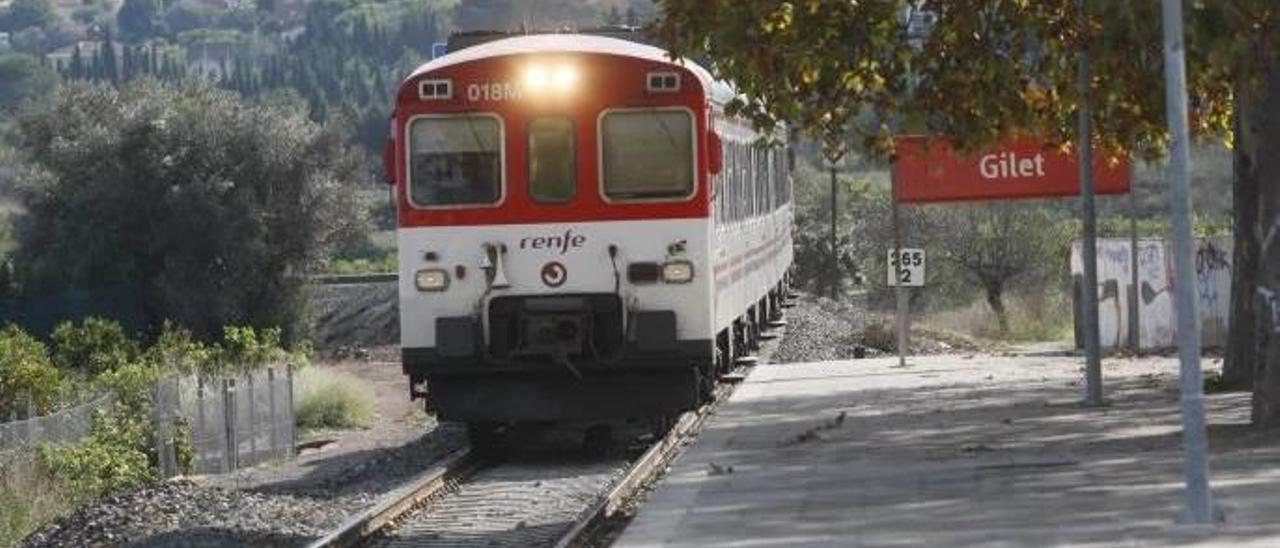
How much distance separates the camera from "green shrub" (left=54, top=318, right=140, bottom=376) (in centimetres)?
4628

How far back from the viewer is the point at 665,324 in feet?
73.6

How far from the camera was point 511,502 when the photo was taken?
20234mm

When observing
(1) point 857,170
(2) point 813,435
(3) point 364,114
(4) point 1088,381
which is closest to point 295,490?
(2) point 813,435

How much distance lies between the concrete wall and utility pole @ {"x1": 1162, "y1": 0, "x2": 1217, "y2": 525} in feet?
68.2

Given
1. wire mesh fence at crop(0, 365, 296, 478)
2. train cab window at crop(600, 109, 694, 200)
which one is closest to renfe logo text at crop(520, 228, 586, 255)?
train cab window at crop(600, 109, 694, 200)

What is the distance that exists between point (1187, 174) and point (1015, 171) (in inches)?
723

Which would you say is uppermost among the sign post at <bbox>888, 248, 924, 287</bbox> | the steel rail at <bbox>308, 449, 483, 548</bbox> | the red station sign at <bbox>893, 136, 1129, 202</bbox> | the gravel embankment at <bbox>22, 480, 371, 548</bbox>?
the red station sign at <bbox>893, 136, 1129, 202</bbox>

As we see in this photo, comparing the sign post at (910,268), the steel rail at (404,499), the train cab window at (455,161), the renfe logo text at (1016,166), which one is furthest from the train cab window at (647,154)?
the renfe logo text at (1016,166)

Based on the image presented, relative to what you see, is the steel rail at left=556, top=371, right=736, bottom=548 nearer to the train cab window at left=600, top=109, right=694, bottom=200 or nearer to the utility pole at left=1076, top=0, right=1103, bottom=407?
the train cab window at left=600, top=109, right=694, bottom=200

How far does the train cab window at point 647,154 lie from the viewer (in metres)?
22.7

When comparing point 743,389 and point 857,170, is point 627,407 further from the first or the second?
point 857,170

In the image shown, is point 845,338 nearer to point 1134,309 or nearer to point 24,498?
point 1134,309

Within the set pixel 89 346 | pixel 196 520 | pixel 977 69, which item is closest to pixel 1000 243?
pixel 89 346

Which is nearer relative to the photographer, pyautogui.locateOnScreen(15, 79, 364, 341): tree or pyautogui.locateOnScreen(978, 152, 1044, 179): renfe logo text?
pyautogui.locateOnScreen(978, 152, 1044, 179): renfe logo text
